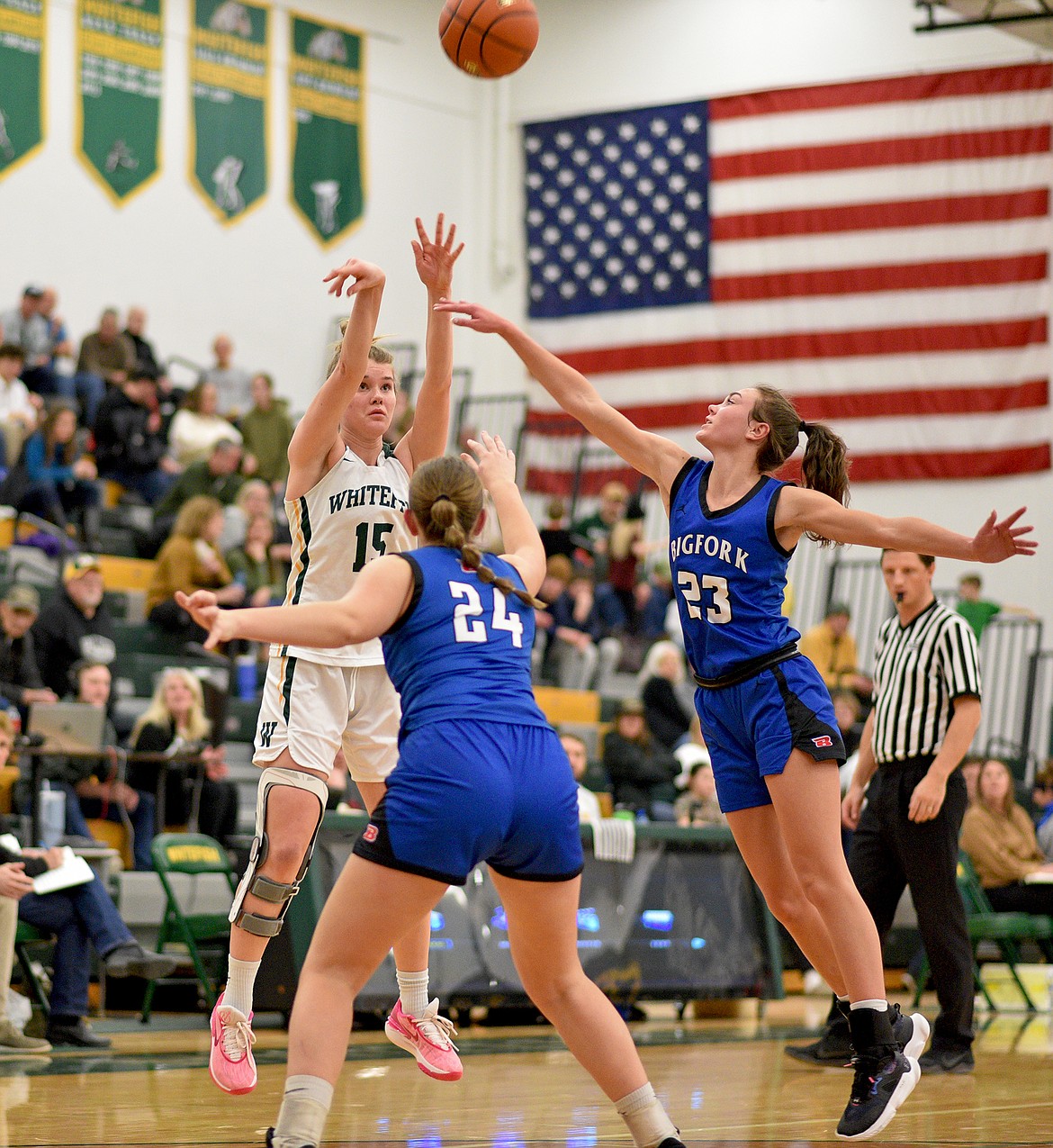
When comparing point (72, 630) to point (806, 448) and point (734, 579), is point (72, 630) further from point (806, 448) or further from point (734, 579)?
point (734, 579)

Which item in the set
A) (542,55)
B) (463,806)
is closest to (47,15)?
(542,55)

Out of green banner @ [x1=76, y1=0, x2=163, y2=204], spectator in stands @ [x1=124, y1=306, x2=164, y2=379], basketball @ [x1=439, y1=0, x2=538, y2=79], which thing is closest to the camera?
basketball @ [x1=439, y1=0, x2=538, y2=79]

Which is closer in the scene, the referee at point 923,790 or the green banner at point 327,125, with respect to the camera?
the referee at point 923,790

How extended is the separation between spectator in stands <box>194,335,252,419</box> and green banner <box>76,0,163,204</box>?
7.06 feet

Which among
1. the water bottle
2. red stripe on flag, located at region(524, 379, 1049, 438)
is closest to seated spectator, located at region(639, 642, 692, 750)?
red stripe on flag, located at region(524, 379, 1049, 438)

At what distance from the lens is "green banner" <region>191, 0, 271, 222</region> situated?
1995 cm

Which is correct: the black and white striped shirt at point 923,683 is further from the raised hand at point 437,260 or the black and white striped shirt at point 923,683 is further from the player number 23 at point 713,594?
the raised hand at point 437,260

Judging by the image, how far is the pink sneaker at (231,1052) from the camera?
5324 millimetres

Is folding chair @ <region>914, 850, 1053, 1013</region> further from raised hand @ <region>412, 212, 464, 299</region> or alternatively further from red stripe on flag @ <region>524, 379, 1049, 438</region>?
red stripe on flag @ <region>524, 379, 1049, 438</region>

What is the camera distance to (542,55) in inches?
907

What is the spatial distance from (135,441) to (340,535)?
1137 cm

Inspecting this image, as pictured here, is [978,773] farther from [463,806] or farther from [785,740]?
[463,806]

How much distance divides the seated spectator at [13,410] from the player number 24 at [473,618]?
11392 millimetres

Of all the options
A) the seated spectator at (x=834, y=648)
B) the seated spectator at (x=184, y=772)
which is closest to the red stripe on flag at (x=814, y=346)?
the seated spectator at (x=834, y=648)
